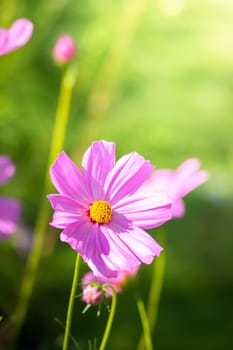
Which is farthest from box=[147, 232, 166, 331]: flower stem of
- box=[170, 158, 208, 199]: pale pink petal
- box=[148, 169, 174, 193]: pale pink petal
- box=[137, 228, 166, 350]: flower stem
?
box=[170, 158, 208, 199]: pale pink petal

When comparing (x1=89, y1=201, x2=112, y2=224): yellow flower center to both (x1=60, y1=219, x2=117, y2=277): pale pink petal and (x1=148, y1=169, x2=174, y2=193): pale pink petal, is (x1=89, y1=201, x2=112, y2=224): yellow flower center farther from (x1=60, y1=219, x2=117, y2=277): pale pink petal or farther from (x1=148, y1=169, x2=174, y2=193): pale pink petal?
(x1=148, y1=169, x2=174, y2=193): pale pink petal

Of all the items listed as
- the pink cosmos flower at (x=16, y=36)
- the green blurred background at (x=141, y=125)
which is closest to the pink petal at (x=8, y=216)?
the pink cosmos flower at (x=16, y=36)

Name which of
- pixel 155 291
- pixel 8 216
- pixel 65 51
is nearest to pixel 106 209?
pixel 8 216

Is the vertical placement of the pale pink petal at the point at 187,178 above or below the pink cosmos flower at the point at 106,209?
above

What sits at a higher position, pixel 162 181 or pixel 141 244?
pixel 162 181

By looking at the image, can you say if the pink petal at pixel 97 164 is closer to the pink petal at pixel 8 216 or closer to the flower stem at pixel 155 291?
the pink petal at pixel 8 216

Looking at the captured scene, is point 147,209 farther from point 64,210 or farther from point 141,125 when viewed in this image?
point 141,125
